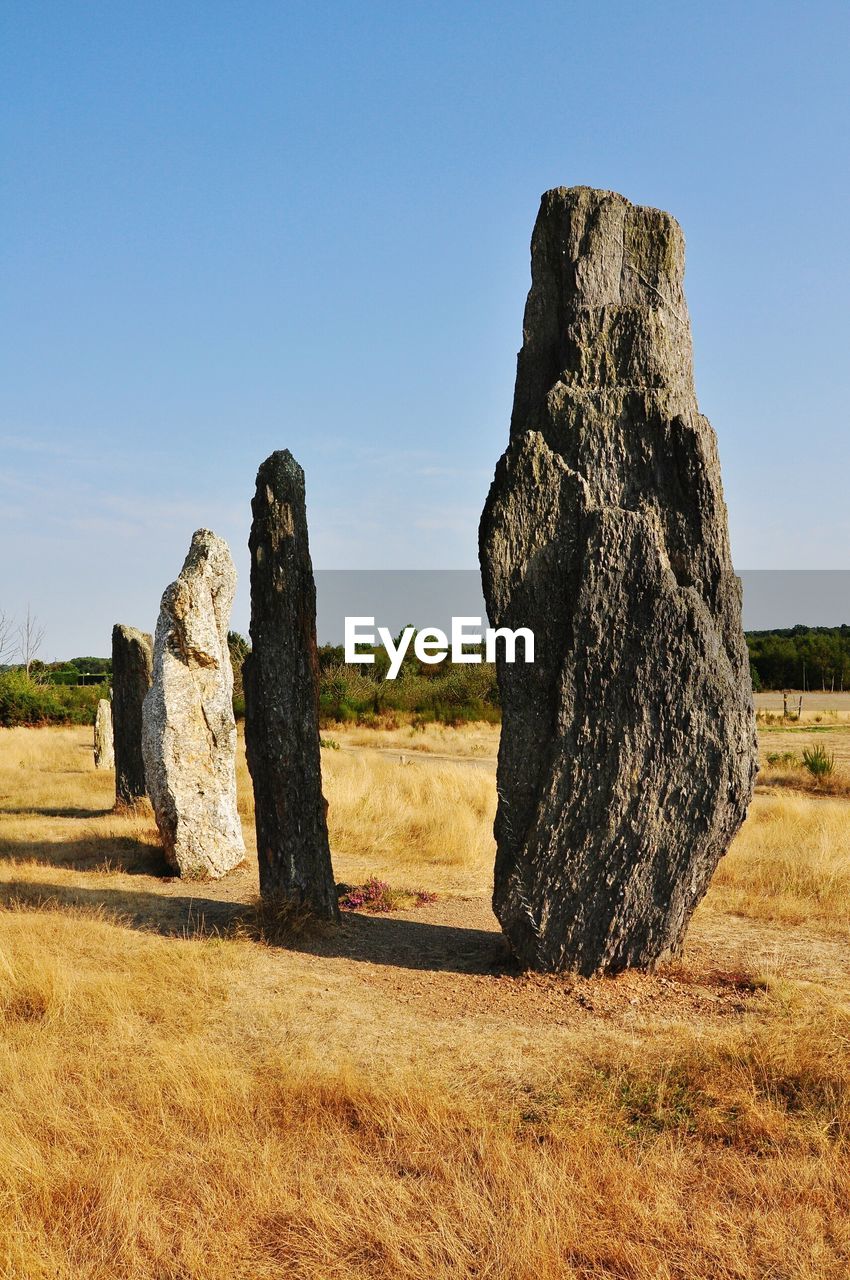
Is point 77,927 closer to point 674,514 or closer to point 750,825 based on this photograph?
point 674,514

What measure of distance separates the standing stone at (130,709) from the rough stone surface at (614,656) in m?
7.77

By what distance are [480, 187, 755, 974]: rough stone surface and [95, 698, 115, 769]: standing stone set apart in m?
14.3

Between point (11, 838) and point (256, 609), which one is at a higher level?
point (256, 609)

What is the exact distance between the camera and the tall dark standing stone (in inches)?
309

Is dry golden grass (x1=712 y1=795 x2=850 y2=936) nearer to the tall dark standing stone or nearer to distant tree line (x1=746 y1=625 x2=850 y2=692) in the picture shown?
the tall dark standing stone

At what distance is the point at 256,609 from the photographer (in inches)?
314

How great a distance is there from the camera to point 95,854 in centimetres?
1112

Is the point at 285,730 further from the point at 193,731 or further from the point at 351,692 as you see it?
the point at 351,692

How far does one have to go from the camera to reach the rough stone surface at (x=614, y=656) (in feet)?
20.9

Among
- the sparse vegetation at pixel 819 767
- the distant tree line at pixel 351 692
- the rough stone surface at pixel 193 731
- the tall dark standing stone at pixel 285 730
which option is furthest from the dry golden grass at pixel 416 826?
the distant tree line at pixel 351 692

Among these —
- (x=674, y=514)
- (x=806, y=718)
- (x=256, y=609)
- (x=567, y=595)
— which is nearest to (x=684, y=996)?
(x=567, y=595)

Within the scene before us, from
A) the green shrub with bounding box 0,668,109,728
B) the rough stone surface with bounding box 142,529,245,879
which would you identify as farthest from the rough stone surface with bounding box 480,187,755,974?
the green shrub with bounding box 0,668,109,728

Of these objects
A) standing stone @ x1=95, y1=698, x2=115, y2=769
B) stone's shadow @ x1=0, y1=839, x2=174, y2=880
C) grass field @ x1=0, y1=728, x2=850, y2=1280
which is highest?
standing stone @ x1=95, y1=698, x2=115, y2=769

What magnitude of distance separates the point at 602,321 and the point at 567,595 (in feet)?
6.31
